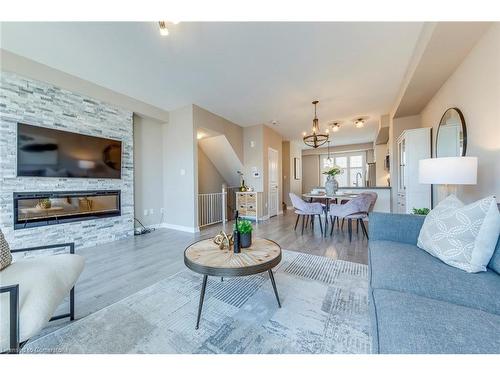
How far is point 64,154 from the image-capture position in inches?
121

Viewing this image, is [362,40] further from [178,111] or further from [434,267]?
[178,111]

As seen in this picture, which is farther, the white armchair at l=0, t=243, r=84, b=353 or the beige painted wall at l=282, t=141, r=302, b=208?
the beige painted wall at l=282, t=141, r=302, b=208

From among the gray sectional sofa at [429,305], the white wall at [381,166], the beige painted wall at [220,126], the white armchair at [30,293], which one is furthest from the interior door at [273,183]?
the white armchair at [30,293]

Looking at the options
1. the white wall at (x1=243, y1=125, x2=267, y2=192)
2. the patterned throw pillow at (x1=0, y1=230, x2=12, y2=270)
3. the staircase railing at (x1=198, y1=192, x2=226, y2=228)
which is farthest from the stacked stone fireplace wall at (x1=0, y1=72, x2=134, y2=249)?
the white wall at (x1=243, y1=125, x2=267, y2=192)

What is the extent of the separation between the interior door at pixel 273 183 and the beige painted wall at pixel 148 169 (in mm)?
2900

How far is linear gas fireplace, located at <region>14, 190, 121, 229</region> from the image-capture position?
2740mm

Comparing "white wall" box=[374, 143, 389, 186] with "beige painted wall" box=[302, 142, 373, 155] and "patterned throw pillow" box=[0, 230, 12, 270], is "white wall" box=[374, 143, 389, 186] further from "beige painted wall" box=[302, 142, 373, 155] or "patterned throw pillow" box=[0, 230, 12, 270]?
"patterned throw pillow" box=[0, 230, 12, 270]

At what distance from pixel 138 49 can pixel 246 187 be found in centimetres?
386

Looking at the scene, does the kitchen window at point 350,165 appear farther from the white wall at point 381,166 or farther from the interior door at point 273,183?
the interior door at point 273,183

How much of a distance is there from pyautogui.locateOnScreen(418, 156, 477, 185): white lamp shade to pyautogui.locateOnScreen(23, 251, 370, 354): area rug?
4.01 feet

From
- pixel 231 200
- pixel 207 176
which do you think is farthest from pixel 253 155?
pixel 231 200

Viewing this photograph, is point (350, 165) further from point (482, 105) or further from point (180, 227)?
point (180, 227)

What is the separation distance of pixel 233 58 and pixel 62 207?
3325 millimetres
